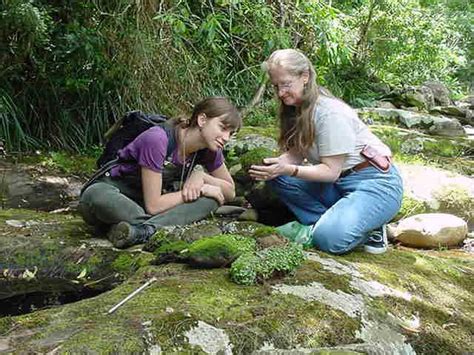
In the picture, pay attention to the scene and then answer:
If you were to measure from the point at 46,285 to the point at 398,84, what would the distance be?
11.0 metres

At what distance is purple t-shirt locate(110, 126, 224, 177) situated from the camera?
3357 millimetres

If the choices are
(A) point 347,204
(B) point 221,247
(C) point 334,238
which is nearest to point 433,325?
(C) point 334,238

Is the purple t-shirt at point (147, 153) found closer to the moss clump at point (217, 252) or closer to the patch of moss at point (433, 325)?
the moss clump at point (217, 252)

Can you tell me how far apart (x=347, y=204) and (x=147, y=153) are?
1120 mm

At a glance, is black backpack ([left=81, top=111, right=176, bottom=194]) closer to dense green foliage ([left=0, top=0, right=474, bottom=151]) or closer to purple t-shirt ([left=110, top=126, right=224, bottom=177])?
purple t-shirt ([left=110, top=126, right=224, bottom=177])

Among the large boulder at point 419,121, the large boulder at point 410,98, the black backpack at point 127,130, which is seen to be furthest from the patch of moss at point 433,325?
the large boulder at point 410,98

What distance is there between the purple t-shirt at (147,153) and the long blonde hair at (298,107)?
673 millimetres

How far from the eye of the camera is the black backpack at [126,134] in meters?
3.55

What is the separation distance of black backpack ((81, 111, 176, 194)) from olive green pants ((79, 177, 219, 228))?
98 mm

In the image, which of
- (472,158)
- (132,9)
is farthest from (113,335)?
(472,158)

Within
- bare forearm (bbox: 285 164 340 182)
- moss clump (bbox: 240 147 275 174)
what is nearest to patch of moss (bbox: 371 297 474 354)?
bare forearm (bbox: 285 164 340 182)

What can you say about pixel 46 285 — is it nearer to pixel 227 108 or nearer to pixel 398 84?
pixel 227 108

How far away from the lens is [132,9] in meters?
6.24

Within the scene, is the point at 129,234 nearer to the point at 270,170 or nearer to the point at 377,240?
the point at 270,170
